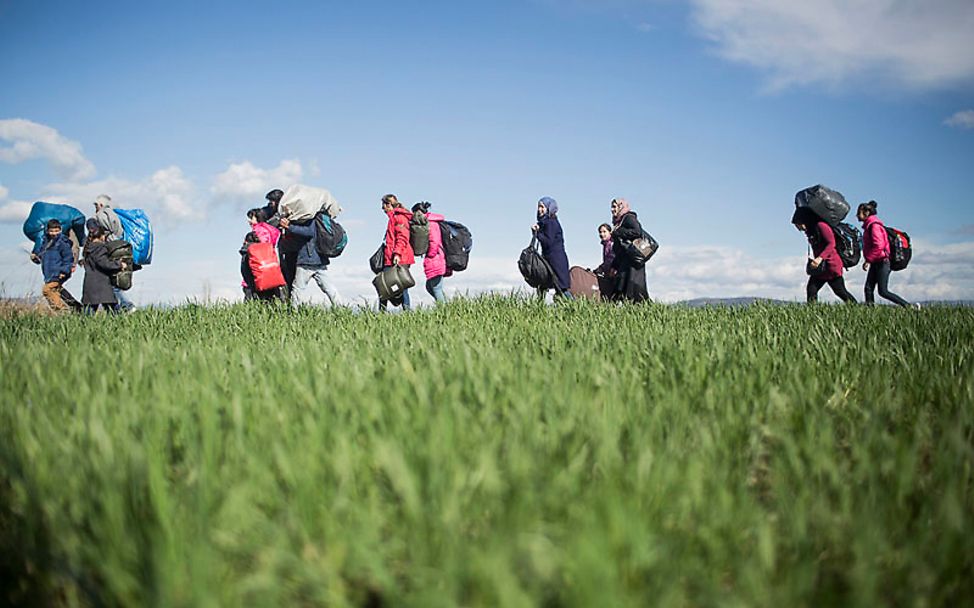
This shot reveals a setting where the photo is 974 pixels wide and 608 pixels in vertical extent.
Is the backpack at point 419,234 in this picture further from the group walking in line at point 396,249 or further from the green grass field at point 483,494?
the green grass field at point 483,494

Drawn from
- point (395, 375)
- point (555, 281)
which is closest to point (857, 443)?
point (395, 375)

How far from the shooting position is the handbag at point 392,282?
10.1m

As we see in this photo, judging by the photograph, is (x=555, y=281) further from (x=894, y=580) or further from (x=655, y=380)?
(x=894, y=580)

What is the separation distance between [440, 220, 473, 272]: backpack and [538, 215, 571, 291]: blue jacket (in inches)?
53.6

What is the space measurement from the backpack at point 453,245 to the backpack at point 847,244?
6186 mm

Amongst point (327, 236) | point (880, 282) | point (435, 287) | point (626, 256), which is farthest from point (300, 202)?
point (880, 282)

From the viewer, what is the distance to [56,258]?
11711 millimetres

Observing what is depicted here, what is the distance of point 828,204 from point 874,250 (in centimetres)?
122

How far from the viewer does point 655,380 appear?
10.4 feet

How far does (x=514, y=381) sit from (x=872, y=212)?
10604mm

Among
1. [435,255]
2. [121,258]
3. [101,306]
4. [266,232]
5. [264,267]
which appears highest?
[266,232]

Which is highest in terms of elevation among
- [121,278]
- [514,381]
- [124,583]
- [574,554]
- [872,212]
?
[872,212]

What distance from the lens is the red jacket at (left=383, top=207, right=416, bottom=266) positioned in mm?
10242

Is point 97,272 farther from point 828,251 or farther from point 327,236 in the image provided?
point 828,251
